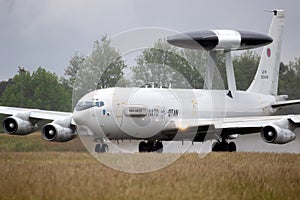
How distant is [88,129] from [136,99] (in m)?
2.45

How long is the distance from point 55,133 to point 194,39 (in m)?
7.26

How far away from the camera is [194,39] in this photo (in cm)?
3484

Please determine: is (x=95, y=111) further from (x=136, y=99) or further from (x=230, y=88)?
(x=230, y=88)

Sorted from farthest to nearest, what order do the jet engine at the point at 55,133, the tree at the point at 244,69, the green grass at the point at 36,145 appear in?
→ 1. the tree at the point at 244,69
2. the green grass at the point at 36,145
3. the jet engine at the point at 55,133

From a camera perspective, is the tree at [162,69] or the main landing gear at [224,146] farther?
the main landing gear at [224,146]

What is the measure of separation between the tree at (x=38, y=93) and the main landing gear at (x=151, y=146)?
18422 millimetres

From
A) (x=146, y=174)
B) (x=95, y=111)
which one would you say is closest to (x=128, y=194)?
(x=146, y=174)

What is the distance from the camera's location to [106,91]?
31359 millimetres

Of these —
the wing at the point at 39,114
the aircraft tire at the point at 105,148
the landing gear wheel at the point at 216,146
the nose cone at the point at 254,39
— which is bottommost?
the landing gear wheel at the point at 216,146

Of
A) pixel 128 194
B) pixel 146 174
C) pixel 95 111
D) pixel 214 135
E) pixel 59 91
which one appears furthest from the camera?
pixel 59 91

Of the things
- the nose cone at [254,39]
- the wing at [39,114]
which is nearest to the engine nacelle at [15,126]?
the wing at [39,114]

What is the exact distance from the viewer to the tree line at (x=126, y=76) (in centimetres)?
3597

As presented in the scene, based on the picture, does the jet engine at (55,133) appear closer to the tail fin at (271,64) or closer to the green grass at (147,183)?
the green grass at (147,183)

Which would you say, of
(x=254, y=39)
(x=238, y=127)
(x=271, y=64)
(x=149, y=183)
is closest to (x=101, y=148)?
(x=238, y=127)
